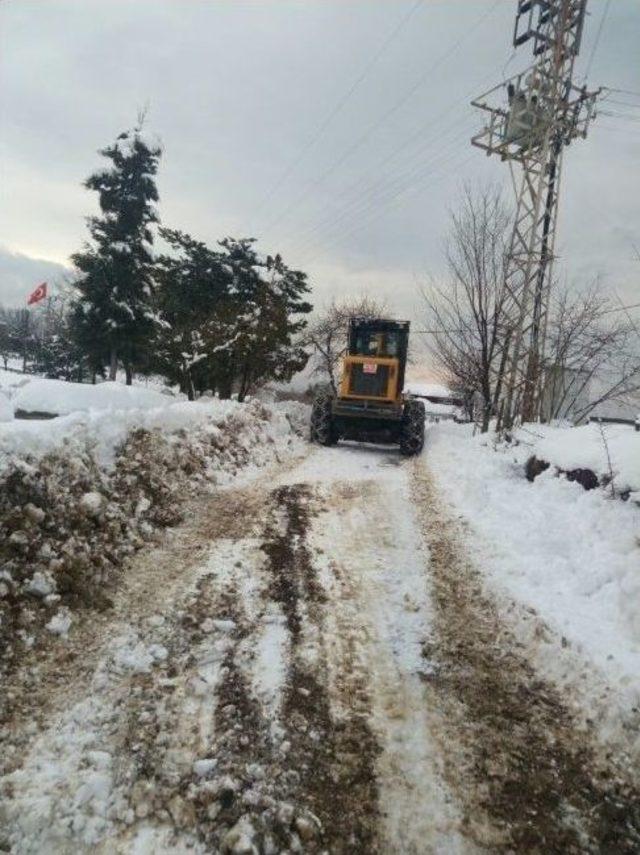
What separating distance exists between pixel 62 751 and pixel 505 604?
370 cm

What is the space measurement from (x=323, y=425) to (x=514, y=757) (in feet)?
38.0

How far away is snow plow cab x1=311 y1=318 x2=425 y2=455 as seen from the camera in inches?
555

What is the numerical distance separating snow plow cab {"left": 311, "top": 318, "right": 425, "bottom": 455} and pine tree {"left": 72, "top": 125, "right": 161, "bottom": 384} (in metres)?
16.3

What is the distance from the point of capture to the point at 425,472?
11.3m

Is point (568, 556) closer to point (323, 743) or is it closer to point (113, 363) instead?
point (323, 743)

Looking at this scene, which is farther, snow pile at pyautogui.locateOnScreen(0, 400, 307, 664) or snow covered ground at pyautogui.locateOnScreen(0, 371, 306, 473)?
snow covered ground at pyautogui.locateOnScreen(0, 371, 306, 473)

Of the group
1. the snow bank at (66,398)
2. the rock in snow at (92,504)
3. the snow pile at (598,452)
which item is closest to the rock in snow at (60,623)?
the rock in snow at (92,504)

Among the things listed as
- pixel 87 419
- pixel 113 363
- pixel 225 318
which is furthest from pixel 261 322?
pixel 87 419

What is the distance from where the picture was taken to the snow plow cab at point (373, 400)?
46.3 feet

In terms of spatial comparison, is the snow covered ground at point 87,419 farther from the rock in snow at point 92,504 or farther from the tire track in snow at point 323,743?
the tire track in snow at point 323,743

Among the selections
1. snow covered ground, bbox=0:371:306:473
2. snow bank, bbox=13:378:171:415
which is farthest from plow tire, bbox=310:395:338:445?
snow bank, bbox=13:378:171:415

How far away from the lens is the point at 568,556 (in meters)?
5.92

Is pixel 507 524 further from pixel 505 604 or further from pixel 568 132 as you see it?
pixel 568 132

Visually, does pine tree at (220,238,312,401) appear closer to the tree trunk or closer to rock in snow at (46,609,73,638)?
the tree trunk
